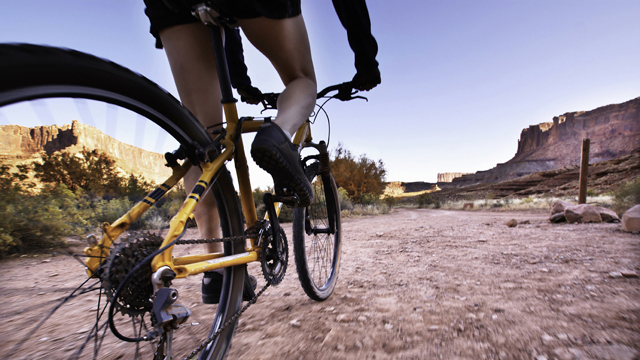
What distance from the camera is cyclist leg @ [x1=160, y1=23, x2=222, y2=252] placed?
1.22m

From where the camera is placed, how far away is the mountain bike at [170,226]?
2.09 ft

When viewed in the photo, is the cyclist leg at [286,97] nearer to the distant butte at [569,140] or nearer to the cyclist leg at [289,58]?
the cyclist leg at [289,58]

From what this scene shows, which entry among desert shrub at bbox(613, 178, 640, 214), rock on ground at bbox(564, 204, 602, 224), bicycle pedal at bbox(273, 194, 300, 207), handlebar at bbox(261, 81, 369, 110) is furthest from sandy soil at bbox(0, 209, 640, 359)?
desert shrub at bbox(613, 178, 640, 214)

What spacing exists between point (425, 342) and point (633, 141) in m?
94.0

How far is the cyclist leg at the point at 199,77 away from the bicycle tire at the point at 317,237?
451 mm

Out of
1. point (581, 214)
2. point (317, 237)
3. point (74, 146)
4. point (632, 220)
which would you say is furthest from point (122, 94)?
point (581, 214)

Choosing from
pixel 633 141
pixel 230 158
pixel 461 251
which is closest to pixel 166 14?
pixel 230 158

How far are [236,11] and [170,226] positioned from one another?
76 centimetres

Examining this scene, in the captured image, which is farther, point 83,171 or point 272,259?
point 272,259

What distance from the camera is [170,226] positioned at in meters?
0.83

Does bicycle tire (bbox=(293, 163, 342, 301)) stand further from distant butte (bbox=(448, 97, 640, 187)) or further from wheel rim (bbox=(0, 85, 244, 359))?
distant butte (bbox=(448, 97, 640, 187))

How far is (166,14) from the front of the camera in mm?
1213

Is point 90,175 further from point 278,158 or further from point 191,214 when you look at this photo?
point 278,158

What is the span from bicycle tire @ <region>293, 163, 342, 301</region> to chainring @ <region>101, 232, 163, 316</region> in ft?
2.76
